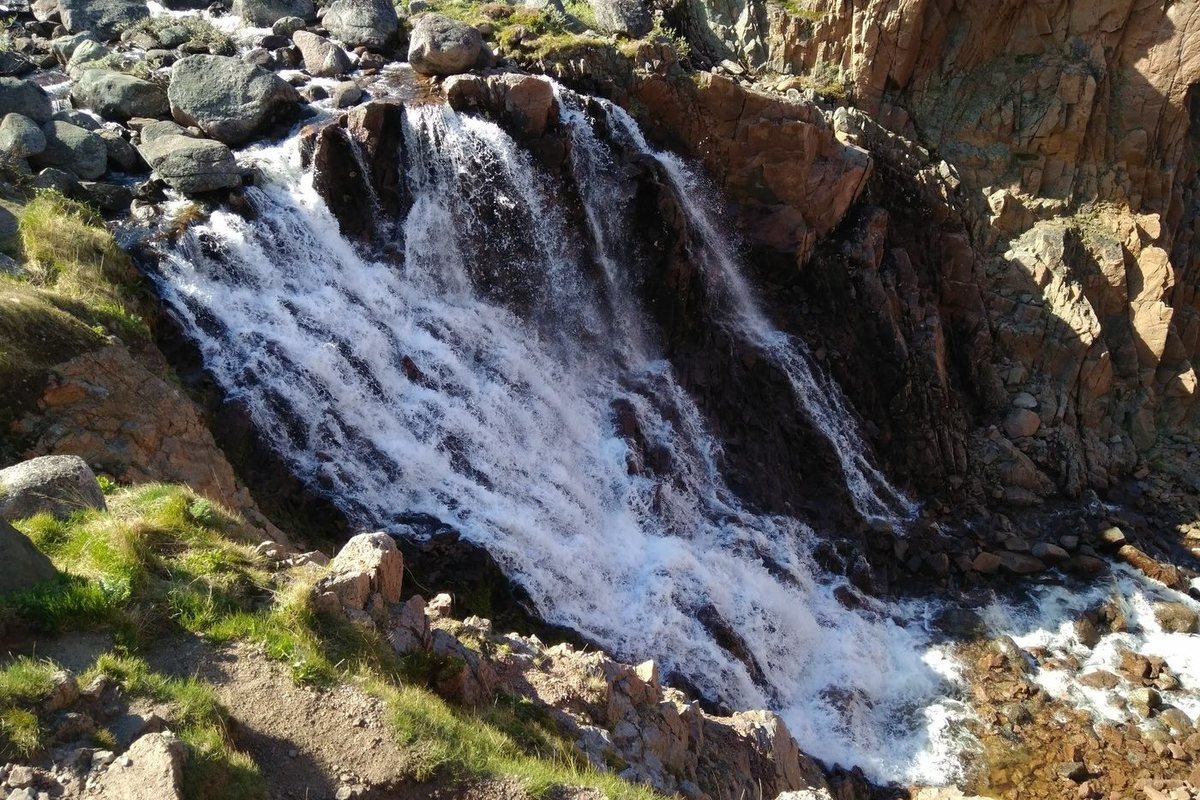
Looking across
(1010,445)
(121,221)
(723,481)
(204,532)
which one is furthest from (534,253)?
(1010,445)

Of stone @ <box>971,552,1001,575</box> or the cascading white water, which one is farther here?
the cascading white water

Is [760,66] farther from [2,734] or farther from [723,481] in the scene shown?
[2,734]

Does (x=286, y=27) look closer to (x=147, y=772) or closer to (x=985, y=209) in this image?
(x=985, y=209)

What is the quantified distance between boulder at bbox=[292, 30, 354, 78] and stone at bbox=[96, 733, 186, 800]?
13716 mm

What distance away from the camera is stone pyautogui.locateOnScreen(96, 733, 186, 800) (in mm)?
4266

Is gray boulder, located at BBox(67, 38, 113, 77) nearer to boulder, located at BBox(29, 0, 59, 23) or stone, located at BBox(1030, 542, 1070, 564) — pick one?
boulder, located at BBox(29, 0, 59, 23)

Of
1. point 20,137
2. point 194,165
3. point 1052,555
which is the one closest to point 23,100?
point 20,137

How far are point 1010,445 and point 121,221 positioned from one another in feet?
52.8

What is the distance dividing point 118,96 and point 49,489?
994cm

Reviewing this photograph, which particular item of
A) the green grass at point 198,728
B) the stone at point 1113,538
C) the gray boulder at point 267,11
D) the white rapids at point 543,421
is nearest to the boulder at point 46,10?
the gray boulder at point 267,11

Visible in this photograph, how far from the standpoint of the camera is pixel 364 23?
53.8 ft

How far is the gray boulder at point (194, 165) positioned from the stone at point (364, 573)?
7795 mm

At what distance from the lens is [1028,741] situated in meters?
11.7

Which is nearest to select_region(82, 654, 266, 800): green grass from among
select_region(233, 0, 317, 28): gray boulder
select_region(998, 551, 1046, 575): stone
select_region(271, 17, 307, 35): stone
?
select_region(998, 551, 1046, 575): stone
